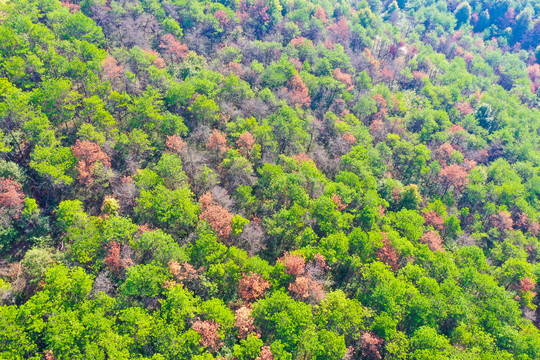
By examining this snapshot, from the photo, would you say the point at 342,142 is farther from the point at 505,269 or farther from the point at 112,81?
the point at 112,81

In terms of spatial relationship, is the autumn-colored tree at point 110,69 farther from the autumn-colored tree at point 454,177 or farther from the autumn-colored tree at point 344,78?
the autumn-colored tree at point 454,177

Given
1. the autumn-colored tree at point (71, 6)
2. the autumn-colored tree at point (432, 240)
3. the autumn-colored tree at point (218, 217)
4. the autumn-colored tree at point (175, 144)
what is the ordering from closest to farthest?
the autumn-colored tree at point (218, 217) < the autumn-colored tree at point (175, 144) < the autumn-colored tree at point (432, 240) < the autumn-colored tree at point (71, 6)

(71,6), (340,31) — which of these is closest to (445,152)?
(340,31)

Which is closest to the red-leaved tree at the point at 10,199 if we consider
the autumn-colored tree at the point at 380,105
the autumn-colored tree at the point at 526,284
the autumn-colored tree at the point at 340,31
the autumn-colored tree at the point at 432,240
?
the autumn-colored tree at the point at 432,240

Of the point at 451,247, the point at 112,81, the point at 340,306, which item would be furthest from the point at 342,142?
the point at 112,81

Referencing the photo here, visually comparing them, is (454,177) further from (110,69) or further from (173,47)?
(110,69)

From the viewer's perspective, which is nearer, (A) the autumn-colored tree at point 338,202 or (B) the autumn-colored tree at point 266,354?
(B) the autumn-colored tree at point 266,354
